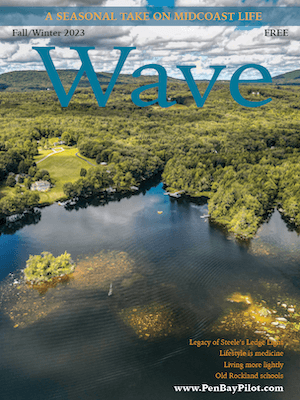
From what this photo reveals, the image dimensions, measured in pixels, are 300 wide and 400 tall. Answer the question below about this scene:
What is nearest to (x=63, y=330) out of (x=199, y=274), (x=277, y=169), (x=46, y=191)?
(x=199, y=274)

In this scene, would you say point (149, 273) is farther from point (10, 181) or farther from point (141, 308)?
point (10, 181)

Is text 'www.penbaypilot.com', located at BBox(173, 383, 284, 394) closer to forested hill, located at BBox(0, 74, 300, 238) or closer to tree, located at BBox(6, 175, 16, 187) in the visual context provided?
forested hill, located at BBox(0, 74, 300, 238)

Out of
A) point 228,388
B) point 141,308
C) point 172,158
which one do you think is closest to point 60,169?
point 172,158

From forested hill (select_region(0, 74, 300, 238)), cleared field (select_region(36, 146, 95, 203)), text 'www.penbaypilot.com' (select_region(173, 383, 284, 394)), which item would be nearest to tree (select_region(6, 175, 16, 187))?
forested hill (select_region(0, 74, 300, 238))

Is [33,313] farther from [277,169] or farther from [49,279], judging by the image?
[277,169]

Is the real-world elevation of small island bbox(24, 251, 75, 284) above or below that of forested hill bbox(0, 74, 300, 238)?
below

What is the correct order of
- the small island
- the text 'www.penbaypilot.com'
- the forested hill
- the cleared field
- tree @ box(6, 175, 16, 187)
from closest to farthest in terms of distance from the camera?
the text 'www.penbaypilot.com' < the small island < the forested hill < the cleared field < tree @ box(6, 175, 16, 187)

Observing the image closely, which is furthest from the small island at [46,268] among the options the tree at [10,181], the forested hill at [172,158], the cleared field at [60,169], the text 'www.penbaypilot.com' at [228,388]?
the tree at [10,181]
